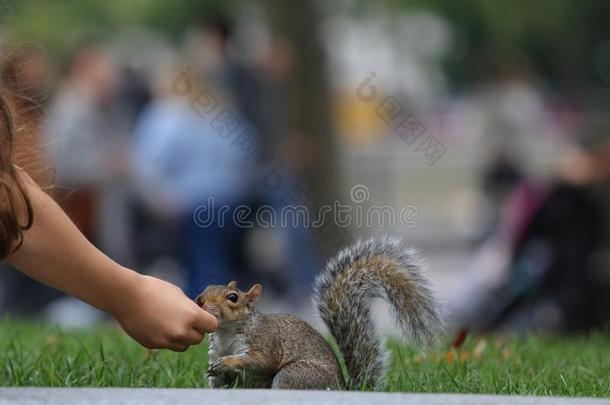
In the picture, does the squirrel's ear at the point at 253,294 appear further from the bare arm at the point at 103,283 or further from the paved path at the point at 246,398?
the paved path at the point at 246,398

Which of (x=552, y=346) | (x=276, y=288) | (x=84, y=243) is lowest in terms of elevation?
(x=276, y=288)

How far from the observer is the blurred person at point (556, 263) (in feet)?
31.0

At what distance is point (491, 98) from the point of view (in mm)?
14672

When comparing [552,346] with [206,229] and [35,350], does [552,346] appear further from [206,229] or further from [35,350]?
[206,229]

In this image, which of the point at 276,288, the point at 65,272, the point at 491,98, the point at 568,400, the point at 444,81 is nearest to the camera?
the point at 568,400

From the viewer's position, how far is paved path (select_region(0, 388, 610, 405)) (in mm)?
3131

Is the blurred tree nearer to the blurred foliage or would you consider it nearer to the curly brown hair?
the blurred foliage

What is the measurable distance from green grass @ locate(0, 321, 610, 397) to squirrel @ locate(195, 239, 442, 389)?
16 cm

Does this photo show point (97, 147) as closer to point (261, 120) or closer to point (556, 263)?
point (261, 120)

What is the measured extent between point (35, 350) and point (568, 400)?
8.06 ft

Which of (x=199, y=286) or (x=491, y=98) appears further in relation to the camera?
(x=491, y=98)

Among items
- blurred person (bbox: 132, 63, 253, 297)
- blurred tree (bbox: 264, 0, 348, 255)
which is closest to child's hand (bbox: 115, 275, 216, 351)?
blurred person (bbox: 132, 63, 253, 297)

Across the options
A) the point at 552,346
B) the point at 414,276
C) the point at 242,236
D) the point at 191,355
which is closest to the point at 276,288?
the point at 242,236
